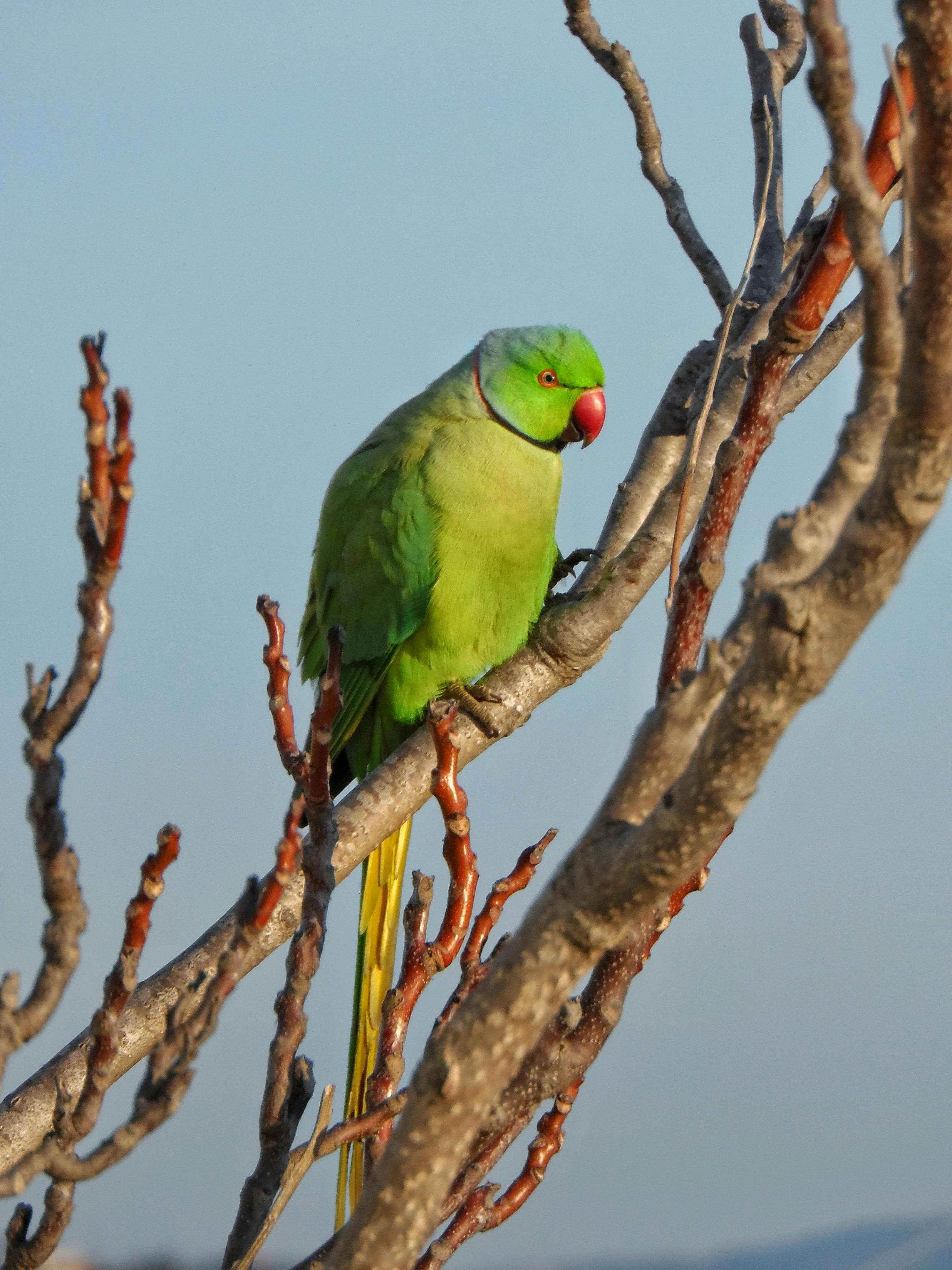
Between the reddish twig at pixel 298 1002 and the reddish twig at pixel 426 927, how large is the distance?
5.9 inches

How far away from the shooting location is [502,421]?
11.1ft

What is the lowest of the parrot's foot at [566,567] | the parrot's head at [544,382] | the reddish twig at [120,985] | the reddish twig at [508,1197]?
the reddish twig at [508,1197]

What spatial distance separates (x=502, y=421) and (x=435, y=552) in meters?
0.50

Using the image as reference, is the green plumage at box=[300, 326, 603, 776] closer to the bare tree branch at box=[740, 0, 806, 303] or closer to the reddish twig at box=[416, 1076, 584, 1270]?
the bare tree branch at box=[740, 0, 806, 303]

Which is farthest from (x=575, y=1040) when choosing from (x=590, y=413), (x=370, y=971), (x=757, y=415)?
(x=590, y=413)

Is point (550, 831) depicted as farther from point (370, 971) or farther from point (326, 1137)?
point (370, 971)

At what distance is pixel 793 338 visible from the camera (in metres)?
1.53

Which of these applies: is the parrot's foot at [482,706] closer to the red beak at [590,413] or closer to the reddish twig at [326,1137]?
the red beak at [590,413]

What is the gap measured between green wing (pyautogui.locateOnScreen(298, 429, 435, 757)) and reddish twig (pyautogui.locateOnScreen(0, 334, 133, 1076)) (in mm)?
2113

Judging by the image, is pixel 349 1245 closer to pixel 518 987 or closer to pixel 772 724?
pixel 518 987

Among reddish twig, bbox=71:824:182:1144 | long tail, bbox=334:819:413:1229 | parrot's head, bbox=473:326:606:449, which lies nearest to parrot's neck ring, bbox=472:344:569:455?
parrot's head, bbox=473:326:606:449

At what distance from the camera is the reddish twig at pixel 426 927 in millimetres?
1655

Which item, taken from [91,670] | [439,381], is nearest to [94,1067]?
[91,670]

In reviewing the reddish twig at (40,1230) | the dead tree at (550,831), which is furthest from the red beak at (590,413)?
the reddish twig at (40,1230)
